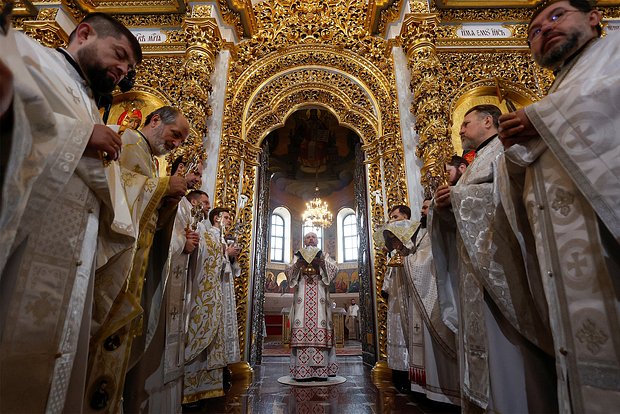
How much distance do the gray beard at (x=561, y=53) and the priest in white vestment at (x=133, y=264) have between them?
209cm

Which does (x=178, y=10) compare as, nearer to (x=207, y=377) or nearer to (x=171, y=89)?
(x=171, y=89)

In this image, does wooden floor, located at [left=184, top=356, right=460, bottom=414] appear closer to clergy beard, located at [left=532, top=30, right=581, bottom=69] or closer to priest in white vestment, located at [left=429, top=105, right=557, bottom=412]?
priest in white vestment, located at [left=429, top=105, right=557, bottom=412]

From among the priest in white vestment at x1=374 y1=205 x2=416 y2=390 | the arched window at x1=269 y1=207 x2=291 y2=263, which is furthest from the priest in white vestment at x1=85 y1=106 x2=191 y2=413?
the arched window at x1=269 y1=207 x2=291 y2=263

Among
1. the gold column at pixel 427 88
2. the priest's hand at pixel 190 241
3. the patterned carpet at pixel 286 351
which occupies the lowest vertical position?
the patterned carpet at pixel 286 351

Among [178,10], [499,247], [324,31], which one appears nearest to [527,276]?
[499,247]

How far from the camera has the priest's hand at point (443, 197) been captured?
7.31 ft

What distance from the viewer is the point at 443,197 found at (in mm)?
2240

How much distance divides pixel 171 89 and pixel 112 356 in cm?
530

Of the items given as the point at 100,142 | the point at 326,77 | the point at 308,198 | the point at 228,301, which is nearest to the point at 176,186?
the point at 100,142

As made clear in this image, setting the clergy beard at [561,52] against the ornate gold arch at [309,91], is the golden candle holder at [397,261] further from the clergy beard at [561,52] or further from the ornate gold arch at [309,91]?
the clergy beard at [561,52]

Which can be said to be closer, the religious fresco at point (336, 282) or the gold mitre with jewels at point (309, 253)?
the gold mitre with jewels at point (309, 253)

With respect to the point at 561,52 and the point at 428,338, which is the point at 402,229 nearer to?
the point at 428,338

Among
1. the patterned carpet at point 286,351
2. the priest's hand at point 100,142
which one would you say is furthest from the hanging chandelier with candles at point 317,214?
the priest's hand at point 100,142

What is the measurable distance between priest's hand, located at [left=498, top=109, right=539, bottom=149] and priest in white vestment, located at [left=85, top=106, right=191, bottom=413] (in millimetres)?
1762
